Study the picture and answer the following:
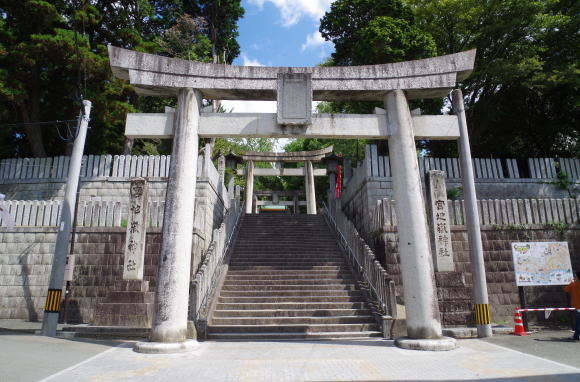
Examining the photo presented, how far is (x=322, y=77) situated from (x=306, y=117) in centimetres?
102

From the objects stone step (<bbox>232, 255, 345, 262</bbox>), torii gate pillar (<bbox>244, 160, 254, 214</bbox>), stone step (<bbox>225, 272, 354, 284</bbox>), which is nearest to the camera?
stone step (<bbox>225, 272, 354, 284</bbox>)

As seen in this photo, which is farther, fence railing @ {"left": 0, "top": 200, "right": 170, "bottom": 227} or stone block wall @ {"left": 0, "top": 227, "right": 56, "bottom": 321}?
fence railing @ {"left": 0, "top": 200, "right": 170, "bottom": 227}

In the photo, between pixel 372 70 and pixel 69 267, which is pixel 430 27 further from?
pixel 69 267

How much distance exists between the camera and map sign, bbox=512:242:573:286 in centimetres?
992

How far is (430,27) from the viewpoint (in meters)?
17.5

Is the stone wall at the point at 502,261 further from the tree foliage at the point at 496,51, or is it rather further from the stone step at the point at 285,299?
the tree foliage at the point at 496,51

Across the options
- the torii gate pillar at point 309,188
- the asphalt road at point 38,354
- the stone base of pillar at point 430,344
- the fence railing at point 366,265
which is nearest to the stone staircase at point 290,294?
the fence railing at point 366,265

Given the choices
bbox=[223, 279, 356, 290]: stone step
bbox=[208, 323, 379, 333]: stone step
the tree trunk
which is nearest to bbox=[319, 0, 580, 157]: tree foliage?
bbox=[223, 279, 356, 290]: stone step

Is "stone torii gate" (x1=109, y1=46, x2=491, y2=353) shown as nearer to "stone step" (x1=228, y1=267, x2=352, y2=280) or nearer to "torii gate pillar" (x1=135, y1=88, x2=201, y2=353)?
"torii gate pillar" (x1=135, y1=88, x2=201, y2=353)

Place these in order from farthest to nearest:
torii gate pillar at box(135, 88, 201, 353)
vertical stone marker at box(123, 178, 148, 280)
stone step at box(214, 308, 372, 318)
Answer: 1. vertical stone marker at box(123, 178, 148, 280)
2. stone step at box(214, 308, 372, 318)
3. torii gate pillar at box(135, 88, 201, 353)

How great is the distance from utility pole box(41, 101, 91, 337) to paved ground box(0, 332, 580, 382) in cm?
100

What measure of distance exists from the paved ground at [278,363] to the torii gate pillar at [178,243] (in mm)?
451

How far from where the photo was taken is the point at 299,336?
321 inches

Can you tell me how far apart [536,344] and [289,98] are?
7.07m
